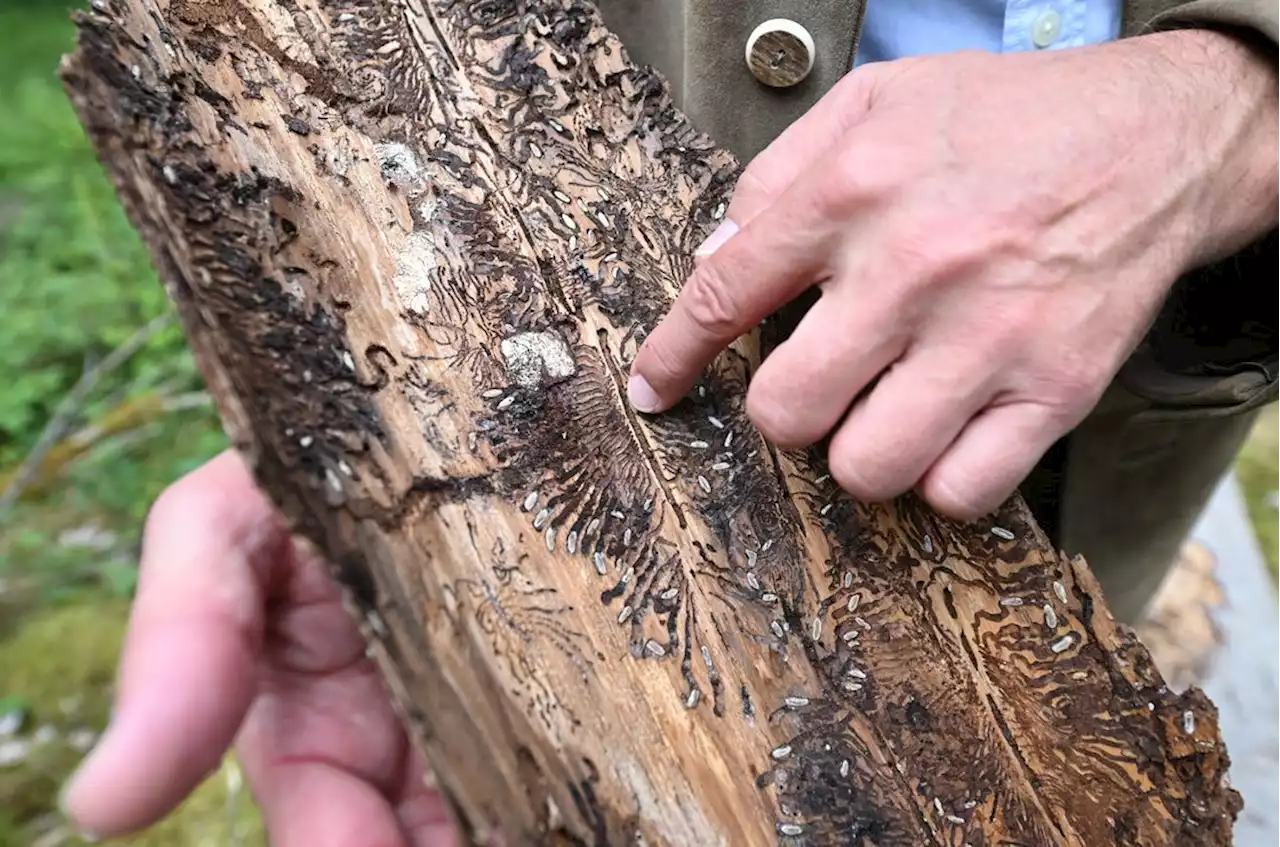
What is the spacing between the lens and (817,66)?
1.42 m

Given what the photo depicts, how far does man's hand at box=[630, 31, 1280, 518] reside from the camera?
1.01m

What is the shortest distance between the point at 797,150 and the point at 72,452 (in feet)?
9.83

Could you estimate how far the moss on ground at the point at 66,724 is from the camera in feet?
7.70

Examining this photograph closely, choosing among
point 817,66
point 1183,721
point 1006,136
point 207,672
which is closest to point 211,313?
point 207,672

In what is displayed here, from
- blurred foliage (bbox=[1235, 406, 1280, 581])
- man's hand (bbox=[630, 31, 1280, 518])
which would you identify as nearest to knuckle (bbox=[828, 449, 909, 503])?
man's hand (bbox=[630, 31, 1280, 518])

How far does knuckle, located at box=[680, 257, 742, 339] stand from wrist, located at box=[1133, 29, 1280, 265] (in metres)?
0.57

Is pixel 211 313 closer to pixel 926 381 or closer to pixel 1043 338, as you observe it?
pixel 926 381

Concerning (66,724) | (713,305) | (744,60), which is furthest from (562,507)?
(66,724)

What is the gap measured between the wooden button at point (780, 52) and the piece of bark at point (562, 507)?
215 mm

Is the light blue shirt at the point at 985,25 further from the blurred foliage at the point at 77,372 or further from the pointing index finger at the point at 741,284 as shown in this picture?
the blurred foliage at the point at 77,372

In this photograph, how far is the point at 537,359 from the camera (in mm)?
1124

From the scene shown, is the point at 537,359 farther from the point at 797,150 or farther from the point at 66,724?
the point at 66,724

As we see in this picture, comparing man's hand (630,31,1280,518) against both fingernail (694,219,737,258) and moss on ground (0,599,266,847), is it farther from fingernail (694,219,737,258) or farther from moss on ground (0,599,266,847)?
moss on ground (0,599,266,847)

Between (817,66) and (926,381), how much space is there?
0.64m
